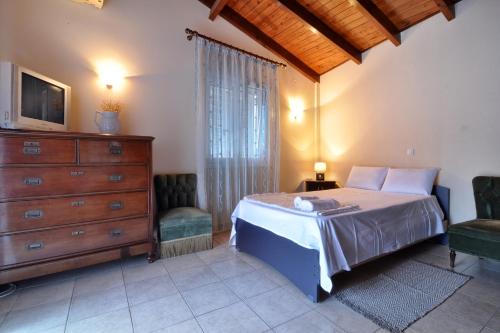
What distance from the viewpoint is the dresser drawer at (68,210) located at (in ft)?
6.06

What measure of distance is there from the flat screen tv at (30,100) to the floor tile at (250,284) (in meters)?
2.14

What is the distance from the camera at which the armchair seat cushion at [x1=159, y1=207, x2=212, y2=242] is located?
8.56 ft

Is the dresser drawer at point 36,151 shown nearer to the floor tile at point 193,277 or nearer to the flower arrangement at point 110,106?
the flower arrangement at point 110,106

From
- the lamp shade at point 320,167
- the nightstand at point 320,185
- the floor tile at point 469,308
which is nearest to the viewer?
the floor tile at point 469,308

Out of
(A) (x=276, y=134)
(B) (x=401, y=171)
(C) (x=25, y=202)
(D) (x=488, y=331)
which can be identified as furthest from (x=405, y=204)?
(C) (x=25, y=202)

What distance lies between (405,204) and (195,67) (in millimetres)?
3174

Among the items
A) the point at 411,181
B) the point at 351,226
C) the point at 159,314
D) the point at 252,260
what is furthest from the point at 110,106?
the point at 411,181

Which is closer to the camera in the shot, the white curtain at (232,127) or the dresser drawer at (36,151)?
the dresser drawer at (36,151)

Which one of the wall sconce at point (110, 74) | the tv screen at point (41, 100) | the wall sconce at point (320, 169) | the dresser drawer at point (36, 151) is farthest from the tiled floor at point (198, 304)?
the wall sconce at point (320, 169)

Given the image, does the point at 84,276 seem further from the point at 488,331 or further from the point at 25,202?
the point at 488,331

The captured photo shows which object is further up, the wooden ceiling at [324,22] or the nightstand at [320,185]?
the wooden ceiling at [324,22]

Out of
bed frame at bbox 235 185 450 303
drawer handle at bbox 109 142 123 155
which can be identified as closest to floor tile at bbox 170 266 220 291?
bed frame at bbox 235 185 450 303

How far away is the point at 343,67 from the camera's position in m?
4.35

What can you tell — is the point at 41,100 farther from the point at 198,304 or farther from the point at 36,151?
the point at 198,304
